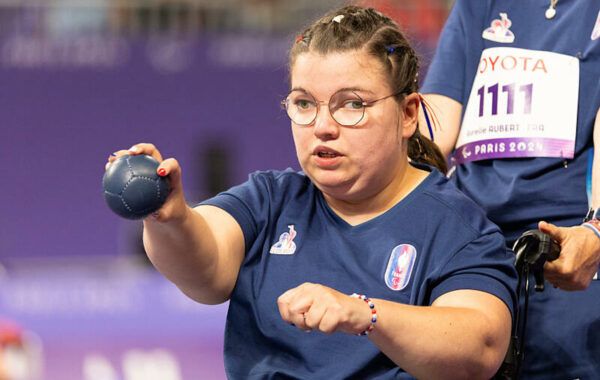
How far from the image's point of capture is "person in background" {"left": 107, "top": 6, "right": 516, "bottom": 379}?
161 cm

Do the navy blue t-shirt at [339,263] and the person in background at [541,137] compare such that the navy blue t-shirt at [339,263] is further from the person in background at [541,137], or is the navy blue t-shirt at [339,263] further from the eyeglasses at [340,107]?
the person in background at [541,137]

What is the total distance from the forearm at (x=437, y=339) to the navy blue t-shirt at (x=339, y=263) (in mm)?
97

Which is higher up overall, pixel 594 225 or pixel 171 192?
pixel 171 192

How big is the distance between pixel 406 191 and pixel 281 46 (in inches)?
192

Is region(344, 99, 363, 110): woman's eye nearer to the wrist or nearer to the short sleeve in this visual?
the short sleeve

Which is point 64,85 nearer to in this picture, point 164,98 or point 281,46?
point 164,98

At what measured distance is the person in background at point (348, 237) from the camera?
1.61 metres

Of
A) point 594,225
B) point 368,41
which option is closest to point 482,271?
point 594,225

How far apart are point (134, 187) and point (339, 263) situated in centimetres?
48

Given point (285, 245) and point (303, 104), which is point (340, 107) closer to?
point (303, 104)

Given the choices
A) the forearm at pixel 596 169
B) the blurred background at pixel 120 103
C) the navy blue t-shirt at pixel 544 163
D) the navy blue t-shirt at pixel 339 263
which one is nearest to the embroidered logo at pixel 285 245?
the navy blue t-shirt at pixel 339 263

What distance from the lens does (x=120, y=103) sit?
22.3ft

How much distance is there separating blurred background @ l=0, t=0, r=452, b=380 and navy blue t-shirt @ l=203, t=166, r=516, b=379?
171 inches

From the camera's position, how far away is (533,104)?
2.14m
